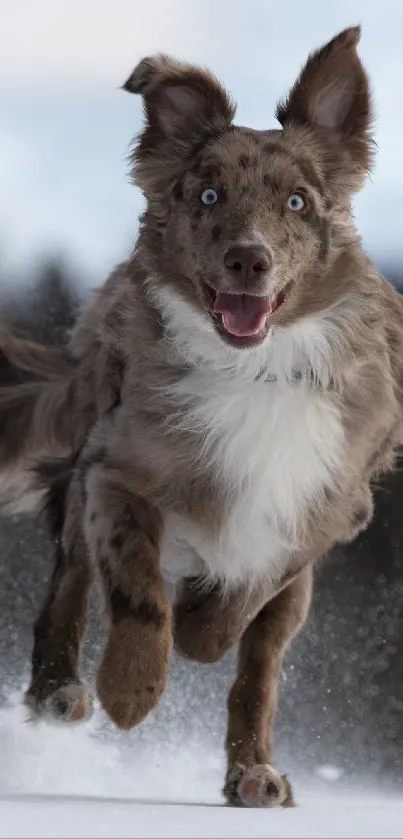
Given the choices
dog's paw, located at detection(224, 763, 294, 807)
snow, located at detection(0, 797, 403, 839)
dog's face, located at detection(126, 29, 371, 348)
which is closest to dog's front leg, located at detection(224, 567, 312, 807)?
dog's paw, located at detection(224, 763, 294, 807)

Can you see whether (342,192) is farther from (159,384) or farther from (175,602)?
(175,602)

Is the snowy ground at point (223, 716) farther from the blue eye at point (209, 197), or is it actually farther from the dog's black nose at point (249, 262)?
the blue eye at point (209, 197)

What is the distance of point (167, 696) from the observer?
7266 millimetres

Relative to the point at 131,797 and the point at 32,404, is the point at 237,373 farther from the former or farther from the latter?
the point at 131,797

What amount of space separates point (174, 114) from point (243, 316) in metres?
0.97

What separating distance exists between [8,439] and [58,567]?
65cm

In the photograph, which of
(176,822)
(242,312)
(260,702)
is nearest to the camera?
(176,822)

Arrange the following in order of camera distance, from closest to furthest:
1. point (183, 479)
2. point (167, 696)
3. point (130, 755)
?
1. point (183, 479)
2. point (130, 755)
3. point (167, 696)

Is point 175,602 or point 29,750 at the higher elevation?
point 175,602

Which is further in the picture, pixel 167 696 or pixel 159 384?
pixel 167 696

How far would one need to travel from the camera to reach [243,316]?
451 centimetres

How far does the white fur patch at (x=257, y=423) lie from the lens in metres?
4.81

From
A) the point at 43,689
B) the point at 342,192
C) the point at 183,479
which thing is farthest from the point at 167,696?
the point at 342,192

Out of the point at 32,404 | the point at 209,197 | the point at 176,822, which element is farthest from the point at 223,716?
the point at 176,822
